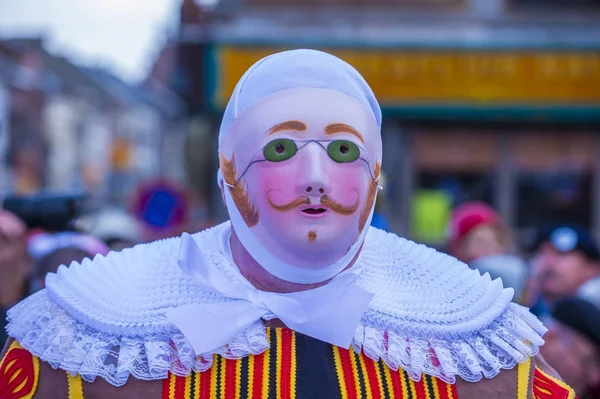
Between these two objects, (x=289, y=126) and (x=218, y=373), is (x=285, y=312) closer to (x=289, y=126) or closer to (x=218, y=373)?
(x=218, y=373)

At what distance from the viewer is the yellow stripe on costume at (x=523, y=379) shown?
190cm

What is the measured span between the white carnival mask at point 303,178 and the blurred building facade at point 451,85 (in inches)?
295

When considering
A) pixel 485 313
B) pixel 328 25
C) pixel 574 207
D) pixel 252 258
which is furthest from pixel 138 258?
pixel 574 207

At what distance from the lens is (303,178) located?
6.07 ft

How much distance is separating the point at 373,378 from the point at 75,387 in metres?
0.58

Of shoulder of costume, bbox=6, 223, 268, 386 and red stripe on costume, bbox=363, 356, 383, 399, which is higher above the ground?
shoulder of costume, bbox=6, 223, 268, 386

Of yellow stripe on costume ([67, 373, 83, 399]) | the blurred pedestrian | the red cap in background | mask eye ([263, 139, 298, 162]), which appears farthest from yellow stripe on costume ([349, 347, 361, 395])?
the red cap in background

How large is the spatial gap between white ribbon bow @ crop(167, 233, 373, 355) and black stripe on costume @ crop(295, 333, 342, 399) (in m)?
0.04

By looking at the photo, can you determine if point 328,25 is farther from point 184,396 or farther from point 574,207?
point 184,396

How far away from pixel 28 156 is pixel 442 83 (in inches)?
936

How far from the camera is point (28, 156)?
31.0 meters

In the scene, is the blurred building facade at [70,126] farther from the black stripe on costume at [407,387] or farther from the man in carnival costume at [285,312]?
the black stripe on costume at [407,387]

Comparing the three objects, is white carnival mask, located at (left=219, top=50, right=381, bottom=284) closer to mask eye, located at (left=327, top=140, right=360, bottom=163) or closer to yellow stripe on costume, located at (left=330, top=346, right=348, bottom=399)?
mask eye, located at (left=327, top=140, right=360, bottom=163)

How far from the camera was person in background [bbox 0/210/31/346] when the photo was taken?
354cm
